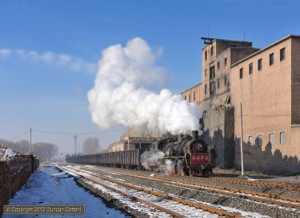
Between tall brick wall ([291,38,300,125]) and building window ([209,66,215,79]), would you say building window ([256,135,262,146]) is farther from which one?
building window ([209,66,215,79])

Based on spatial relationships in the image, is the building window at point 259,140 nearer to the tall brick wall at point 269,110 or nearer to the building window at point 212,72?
the tall brick wall at point 269,110

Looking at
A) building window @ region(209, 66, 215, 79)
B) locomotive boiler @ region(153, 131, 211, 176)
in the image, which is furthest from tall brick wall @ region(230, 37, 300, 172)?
locomotive boiler @ region(153, 131, 211, 176)

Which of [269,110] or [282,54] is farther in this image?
[269,110]

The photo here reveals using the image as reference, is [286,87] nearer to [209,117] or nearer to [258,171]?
[258,171]

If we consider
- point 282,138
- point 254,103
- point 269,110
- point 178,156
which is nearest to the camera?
point 178,156

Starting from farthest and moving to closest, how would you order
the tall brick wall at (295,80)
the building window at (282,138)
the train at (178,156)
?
the building window at (282,138) < the tall brick wall at (295,80) < the train at (178,156)

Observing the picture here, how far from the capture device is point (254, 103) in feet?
125

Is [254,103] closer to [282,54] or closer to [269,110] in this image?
[269,110]

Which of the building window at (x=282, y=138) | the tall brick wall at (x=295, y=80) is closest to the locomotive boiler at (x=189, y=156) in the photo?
the building window at (x=282, y=138)

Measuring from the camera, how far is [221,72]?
4688cm

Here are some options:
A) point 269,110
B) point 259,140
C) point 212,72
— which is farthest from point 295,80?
point 212,72

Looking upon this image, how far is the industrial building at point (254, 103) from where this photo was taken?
32.0 m

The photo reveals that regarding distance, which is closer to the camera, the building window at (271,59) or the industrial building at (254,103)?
the industrial building at (254,103)

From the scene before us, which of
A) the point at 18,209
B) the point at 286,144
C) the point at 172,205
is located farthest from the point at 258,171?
the point at 18,209
